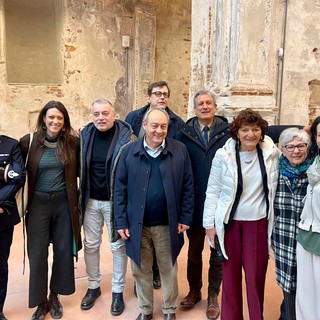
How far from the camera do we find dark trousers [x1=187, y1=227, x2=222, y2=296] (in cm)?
335

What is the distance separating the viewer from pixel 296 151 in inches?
97.2

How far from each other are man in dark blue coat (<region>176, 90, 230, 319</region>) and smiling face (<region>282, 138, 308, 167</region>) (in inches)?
30.1

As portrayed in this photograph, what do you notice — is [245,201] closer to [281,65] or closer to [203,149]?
[203,149]

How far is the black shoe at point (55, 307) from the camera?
3350mm

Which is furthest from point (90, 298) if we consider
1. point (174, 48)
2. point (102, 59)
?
point (174, 48)

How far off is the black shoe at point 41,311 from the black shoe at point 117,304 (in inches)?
23.3

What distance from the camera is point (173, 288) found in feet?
10.2

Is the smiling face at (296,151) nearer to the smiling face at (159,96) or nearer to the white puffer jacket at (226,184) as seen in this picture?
the white puffer jacket at (226,184)

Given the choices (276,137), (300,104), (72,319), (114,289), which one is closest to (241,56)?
(300,104)

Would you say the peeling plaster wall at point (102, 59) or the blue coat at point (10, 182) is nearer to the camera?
the blue coat at point (10, 182)

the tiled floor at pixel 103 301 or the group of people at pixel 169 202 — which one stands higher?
the group of people at pixel 169 202

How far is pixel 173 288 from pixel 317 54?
4027mm

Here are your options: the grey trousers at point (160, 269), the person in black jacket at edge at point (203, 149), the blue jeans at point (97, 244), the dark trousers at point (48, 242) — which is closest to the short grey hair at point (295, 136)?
the person in black jacket at edge at point (203, 149)

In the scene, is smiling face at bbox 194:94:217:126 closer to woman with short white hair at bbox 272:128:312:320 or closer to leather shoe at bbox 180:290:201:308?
woman with short white hair at bbox 272:128:312:320
